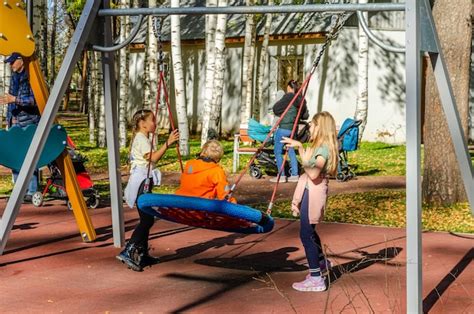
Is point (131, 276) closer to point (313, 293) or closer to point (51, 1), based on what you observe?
point (313, 293)

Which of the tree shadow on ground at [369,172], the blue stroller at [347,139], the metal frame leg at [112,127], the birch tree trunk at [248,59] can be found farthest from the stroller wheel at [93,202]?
the birch tree trunk at [248,59]

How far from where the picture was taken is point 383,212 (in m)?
12.3

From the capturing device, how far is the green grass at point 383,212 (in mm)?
11383

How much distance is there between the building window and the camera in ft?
88.7

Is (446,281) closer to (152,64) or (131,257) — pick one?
(131,257)

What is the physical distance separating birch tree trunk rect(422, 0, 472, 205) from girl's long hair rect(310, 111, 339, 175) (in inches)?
195

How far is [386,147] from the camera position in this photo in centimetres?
2372

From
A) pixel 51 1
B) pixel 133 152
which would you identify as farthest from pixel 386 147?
pixel 51 1

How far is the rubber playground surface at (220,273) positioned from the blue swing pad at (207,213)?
510 millimetres

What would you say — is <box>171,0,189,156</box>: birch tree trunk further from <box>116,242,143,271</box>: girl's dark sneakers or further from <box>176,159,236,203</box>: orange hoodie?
<box>176,159,236,203</box>: orange hoodie

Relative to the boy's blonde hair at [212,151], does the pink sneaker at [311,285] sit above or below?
below

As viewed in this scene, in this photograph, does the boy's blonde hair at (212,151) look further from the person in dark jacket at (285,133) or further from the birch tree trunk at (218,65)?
the birch tree trunk at (218,65)

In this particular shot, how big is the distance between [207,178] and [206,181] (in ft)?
0.09

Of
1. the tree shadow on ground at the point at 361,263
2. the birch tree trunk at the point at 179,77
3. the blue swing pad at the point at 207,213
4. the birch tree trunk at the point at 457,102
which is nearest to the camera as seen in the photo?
the blue swing pad at the point at 207,213
